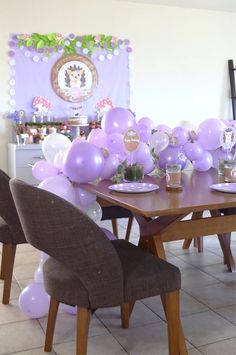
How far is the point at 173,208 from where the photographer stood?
5.31ft

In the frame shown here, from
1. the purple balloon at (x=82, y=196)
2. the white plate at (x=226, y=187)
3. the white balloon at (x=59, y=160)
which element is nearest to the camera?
the white plate at (x=226, y=187)

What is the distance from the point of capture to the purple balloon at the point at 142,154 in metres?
2.33

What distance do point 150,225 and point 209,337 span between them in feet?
1.99

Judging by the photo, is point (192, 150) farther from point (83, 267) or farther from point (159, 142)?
point (83, 267)

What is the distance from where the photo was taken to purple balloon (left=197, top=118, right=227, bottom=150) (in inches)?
102

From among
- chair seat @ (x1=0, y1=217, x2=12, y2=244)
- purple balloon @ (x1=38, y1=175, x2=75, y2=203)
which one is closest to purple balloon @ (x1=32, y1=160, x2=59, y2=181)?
Answer: purple balloon @ (x1=38, y1=175, x2=75, y2=203)

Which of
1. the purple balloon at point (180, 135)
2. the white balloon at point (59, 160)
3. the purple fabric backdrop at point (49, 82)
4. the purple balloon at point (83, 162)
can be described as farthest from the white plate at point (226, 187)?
the purple fabric backdrop at point (49, 82)

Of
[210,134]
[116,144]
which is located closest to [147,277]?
[116,144]

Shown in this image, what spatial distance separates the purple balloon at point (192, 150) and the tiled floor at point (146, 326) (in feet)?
2.65

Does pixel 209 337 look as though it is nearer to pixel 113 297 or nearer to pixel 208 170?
pixel 113 297

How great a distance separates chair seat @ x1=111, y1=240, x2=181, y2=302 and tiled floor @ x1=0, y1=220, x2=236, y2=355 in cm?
43

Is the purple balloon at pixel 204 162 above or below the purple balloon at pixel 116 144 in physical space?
below

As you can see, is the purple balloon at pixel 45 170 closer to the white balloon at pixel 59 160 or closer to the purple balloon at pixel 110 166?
the white balloon at pixel 59 160

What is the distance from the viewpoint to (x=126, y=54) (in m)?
5.25
